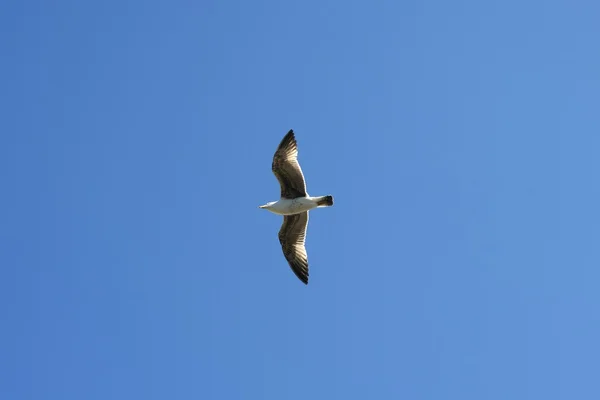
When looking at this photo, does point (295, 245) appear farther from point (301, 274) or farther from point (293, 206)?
point (293, 206)

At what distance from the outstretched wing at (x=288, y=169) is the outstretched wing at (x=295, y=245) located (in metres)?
1.38

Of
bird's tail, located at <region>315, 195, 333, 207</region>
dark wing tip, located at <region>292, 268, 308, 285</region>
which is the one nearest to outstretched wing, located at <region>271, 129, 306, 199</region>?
bird's tail, located at <region>315, 195, 333, 207</region>

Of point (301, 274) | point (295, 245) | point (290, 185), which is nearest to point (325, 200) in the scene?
point (290, 185)

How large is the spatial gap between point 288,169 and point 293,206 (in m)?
1.04

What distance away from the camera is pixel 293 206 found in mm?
24094

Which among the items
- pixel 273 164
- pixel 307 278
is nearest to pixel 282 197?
pixel 273 164

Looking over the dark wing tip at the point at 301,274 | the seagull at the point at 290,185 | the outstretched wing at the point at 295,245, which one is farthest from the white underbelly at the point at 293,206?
the dark wing tip at the point at 301,274

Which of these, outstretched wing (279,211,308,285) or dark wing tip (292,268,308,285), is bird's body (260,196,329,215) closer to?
outstretched wing (279,211,308,285)

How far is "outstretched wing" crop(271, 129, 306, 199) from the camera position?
2408cm

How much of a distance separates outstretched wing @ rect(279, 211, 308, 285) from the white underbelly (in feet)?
3.79

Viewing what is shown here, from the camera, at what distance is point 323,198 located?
23641 millimetres

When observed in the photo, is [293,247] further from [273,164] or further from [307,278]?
[273,164]

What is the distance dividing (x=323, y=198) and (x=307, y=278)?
10.7ft

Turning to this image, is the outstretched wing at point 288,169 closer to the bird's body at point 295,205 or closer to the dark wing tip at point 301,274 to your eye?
the bird's body at point 295,205
